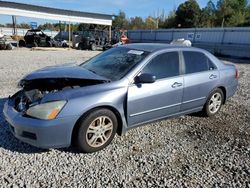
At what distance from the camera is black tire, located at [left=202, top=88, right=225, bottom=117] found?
15.4 feet

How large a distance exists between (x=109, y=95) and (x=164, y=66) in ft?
4.02

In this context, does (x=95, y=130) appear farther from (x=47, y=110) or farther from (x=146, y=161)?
(x=146, y=161)

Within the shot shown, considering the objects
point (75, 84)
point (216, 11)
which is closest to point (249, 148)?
point (75, 84)

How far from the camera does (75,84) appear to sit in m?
3.39

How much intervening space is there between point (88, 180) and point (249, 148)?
2.59m

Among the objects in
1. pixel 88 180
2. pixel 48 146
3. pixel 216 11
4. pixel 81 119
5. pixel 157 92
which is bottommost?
pixel 88 180

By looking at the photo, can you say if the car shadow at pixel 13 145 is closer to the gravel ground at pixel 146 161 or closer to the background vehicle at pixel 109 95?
the gravel ground at pixel 146 161

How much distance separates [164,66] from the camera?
3908 millimetres

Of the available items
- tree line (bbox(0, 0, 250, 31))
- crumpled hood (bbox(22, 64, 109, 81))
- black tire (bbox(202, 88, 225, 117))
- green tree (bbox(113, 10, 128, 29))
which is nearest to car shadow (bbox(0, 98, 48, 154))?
crumpled hood (bbox(22, 64, 109, 81))

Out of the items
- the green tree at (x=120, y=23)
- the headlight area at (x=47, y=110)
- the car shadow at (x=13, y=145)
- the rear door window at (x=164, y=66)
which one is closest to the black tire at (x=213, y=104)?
the rear door window at (x=164, y=66)

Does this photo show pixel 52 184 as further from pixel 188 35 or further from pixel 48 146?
pixel 188 35

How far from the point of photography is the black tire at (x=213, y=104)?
15.4ft

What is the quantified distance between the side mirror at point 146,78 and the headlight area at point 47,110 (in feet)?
3.79

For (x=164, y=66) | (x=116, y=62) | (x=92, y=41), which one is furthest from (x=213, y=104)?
(x=92, y=41)
